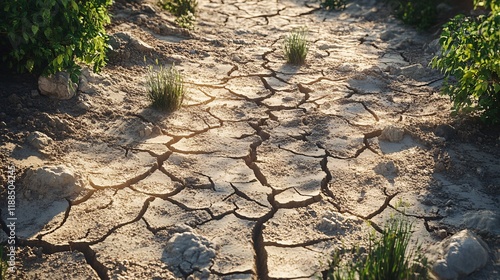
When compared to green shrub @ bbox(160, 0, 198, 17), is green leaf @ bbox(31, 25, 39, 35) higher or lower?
higher

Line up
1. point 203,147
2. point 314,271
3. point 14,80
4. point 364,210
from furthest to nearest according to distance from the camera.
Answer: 1. point 14,80
2. point 203,147
3. point 364,210
4. point 314,271

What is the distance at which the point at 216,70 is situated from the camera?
6.11 meters

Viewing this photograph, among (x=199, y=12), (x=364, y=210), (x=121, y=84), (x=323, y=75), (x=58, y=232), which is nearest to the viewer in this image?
(x=58, y=232)

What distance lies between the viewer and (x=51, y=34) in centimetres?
474

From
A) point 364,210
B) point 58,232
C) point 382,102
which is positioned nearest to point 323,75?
point 382,102

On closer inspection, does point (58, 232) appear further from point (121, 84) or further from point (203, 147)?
point (121, 84)

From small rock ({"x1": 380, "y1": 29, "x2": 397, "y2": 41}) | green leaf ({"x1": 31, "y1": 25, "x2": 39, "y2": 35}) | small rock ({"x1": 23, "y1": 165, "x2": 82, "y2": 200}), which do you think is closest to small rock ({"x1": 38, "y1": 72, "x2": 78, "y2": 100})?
green leaf ({"x1": 31, "y1": 25, "x2": 39, "y2": 35})

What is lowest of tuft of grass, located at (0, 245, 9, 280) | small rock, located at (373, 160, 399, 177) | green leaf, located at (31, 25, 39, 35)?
tuft of grass, located at (0, 245, 9, 280)

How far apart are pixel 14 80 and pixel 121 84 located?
3.06 ft

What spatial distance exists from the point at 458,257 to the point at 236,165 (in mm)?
1755

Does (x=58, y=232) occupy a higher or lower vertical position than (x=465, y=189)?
lower

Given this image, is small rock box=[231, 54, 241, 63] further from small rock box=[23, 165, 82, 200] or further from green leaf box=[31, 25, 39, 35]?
small rock box=[23, 165, 82, 200]

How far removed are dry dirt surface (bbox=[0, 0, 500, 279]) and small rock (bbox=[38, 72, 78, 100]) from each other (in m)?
0.08

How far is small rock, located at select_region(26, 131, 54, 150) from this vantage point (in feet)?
14.2
